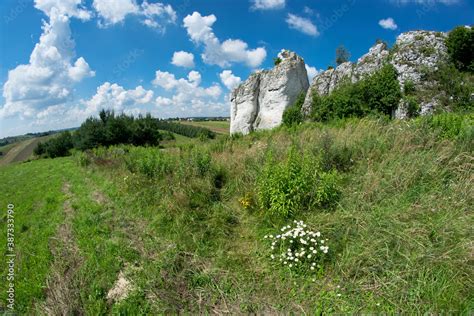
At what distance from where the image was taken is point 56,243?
Answer: 180 inches

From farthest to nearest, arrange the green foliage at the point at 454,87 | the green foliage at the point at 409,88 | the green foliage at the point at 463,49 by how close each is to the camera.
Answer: the green foliage at the point at 409,88 < the green foliage at the point at 463,49 < the green foliage at the point at 454,87

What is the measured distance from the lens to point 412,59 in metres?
16.3

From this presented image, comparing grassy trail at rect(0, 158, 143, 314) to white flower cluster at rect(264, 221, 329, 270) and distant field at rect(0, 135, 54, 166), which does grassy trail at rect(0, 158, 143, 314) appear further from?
distant field at rect(0, 135, 54, 166)

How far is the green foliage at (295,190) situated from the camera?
4.00m

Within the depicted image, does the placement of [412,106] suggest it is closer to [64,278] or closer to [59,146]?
[64,278]

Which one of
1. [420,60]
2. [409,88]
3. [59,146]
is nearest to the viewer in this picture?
[409,88]

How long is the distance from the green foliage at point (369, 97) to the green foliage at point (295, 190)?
13688mm

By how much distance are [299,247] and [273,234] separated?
1.70 feet

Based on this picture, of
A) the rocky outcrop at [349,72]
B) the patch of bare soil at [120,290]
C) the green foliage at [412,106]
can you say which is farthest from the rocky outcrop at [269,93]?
the patch of bare soil at [120,290]

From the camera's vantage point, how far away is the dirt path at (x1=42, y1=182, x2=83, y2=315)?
2955 millimetres

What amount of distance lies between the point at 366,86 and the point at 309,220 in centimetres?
1637

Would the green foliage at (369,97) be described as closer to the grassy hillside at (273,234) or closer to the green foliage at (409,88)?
the green foliage at (409,88)

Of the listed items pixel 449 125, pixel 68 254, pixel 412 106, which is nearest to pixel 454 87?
pixel 412 106

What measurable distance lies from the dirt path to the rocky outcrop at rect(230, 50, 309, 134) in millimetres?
24358
